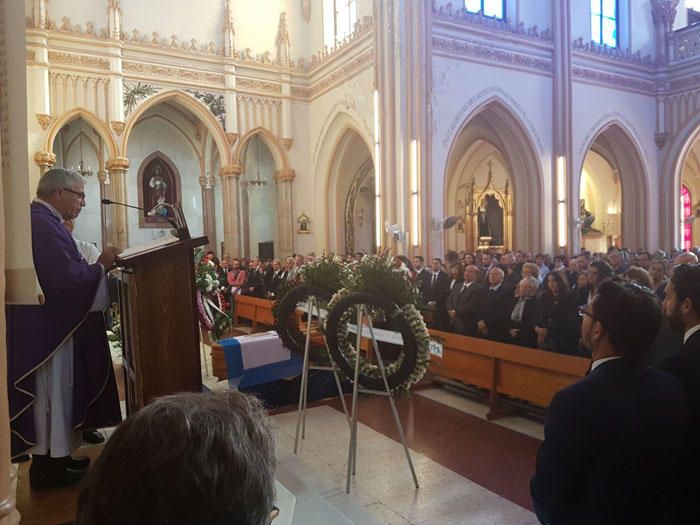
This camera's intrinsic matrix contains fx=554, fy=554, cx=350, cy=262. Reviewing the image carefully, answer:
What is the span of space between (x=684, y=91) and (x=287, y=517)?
1902 centimetres

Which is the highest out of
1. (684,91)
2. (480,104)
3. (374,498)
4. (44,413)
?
(684,91)

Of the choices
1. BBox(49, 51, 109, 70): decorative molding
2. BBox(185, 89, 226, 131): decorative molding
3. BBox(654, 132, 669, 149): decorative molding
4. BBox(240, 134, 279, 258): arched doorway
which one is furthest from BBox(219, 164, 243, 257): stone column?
BBox(654, 132, 669, 149): decorative molding

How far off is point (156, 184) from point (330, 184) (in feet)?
20.7

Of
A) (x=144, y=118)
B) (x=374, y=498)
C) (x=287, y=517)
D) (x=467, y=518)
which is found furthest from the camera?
(x=144, y=118)

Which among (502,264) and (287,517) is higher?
(502,264)

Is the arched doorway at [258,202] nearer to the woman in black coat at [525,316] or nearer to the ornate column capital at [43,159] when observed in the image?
the ornate column capital at [43,159]

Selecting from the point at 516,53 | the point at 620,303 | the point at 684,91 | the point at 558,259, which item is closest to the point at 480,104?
the point at 516,53

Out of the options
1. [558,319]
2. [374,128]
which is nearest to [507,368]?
[558,319]

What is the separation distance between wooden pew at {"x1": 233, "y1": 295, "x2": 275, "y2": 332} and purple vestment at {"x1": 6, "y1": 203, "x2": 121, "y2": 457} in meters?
6.42

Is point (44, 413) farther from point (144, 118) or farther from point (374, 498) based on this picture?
point (144, 118)

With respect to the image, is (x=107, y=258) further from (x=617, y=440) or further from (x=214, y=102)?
(x=214, y=102)

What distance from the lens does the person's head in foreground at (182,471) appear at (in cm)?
75

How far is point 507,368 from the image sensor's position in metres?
5.05

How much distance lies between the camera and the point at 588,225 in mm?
19578
